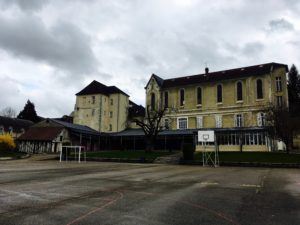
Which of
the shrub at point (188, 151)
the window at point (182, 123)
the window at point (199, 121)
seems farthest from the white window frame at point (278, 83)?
the shrub at point (188, 151)

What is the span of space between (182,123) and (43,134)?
24.1 metres

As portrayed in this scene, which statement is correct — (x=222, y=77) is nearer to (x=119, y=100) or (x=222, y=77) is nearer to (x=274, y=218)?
(x=119, y=100)

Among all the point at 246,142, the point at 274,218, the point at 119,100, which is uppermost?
the point at 119,100

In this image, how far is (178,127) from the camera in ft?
174

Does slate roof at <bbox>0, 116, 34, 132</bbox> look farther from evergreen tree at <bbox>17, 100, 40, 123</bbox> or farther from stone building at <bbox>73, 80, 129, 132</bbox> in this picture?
stone building at <bbox>73, 80, 129, 132</bbox>

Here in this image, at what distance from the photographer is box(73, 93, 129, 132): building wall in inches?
2355

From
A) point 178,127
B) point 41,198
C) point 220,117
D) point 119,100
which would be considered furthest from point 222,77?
point 41,198

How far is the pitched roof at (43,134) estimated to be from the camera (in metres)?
48.0

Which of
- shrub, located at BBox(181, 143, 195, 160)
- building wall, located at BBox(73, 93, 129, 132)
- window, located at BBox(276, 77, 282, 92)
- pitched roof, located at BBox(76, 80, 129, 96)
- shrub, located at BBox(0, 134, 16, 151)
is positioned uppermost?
pitched roof, located at BBox(76, 80, 129, 96)

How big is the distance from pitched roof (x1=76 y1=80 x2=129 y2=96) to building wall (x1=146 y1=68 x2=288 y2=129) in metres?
8.82

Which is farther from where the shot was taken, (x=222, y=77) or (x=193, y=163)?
(x=222, y=77)

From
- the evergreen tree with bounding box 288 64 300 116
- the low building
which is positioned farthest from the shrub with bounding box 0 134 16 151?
the evergreen tree with bounding box 288 64 300 116

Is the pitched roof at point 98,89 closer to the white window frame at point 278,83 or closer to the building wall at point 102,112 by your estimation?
the building wall at point 102,112

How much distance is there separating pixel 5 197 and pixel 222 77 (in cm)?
4648
